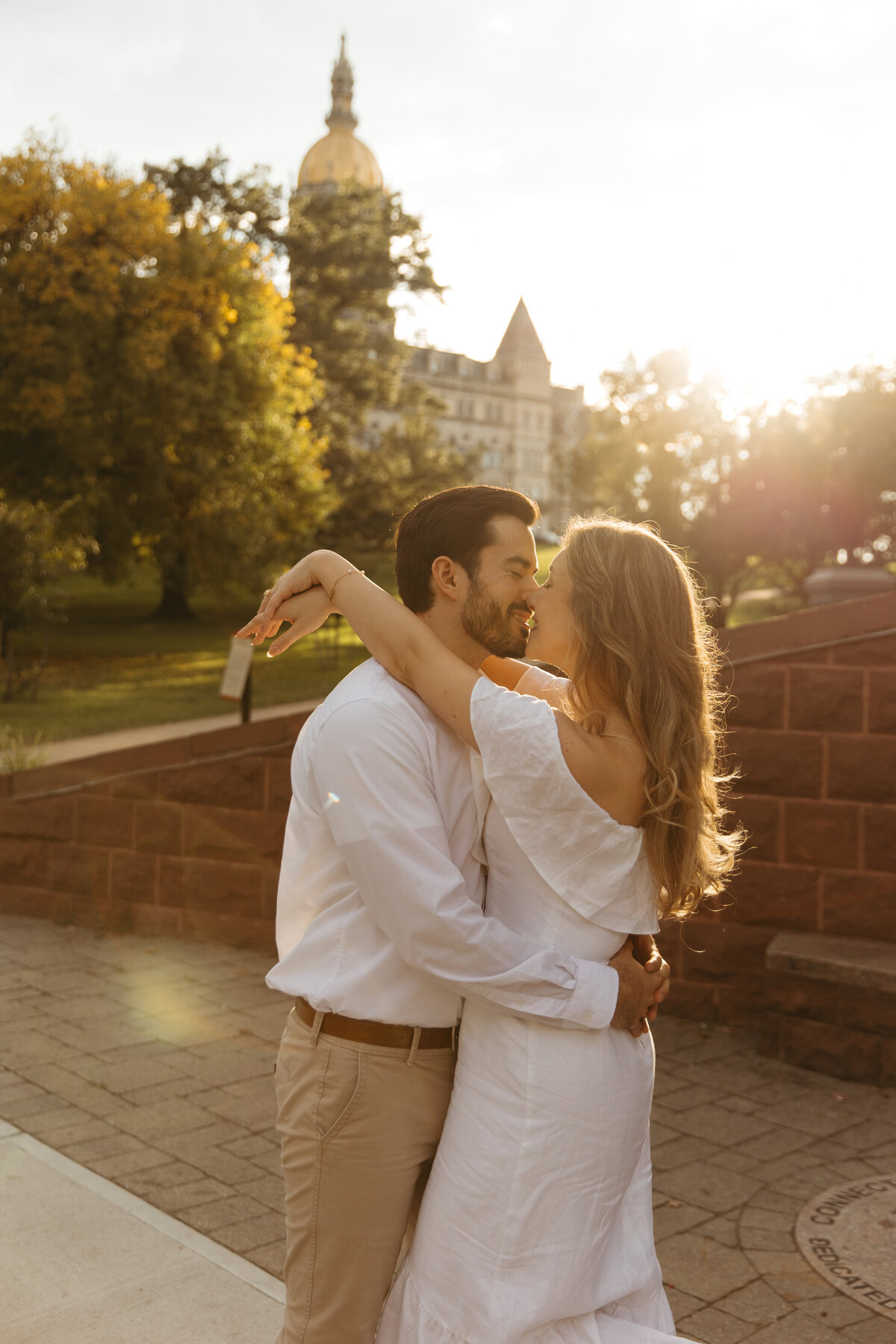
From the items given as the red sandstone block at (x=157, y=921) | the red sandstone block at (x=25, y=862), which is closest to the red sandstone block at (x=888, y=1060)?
the red sandstone block at (x=157, y=921)

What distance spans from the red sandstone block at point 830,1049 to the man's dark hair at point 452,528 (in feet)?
12.2

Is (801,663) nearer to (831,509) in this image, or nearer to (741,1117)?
(741,1117)

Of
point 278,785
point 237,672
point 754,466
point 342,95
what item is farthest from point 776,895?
point 342,95

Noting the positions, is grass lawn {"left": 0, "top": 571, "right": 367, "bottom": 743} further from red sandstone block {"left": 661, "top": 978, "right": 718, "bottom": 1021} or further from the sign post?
red sandstone block {"left": 661, "top": 978, "right": 718, "bottom": 1021}

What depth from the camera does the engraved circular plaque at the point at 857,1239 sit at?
3.65 meters

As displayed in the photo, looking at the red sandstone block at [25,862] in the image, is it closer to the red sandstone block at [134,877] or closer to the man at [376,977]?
the red sandstone block at [134,877]

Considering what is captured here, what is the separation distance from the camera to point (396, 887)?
83.6 inches

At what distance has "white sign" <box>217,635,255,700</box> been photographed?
9188 mm

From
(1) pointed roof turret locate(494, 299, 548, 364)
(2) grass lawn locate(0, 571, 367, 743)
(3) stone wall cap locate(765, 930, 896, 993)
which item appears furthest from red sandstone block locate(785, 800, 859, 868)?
(1) pointed roof turret locate(494, 299, 548, 364)

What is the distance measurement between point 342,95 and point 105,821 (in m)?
103

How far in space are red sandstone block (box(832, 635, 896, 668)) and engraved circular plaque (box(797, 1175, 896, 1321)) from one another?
2.30 m

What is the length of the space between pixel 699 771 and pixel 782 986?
3.61 metres

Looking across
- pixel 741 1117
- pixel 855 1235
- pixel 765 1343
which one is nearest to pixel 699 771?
pixel 765 1343

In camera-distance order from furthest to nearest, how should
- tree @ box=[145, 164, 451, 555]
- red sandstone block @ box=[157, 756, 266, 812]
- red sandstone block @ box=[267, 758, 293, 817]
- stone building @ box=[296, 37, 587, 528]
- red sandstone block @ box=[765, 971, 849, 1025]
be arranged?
1. stone building @ box=[296, 37, 587, 528]
2. tree @ box=[145, 164, 451, 555]
3. red sandstone block @ box=[157, 756, 266, 812]
4. red sandstone block @ box=[267, 758, 293, 817]
5. red sandstone block @ box=[765, 971, 849, 1025]
